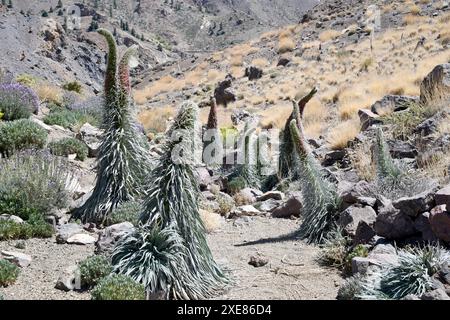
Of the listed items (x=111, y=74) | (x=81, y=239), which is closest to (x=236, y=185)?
(x=111, y=74)

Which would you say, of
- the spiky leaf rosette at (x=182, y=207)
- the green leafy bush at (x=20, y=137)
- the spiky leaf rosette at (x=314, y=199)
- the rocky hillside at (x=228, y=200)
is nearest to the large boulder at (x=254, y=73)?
the rocky hillside at (x=228, y=200)

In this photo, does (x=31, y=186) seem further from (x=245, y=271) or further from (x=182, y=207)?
(x=245, y=271)

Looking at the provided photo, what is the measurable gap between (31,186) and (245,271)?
3187 mm

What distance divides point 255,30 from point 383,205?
121235 mm

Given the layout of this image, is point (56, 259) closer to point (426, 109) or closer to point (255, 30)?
point (426, 109)

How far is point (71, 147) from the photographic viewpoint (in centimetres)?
1038

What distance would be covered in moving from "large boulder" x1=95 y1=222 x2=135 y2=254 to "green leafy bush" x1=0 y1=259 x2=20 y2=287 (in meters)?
0.97

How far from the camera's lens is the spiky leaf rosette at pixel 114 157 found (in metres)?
7.39

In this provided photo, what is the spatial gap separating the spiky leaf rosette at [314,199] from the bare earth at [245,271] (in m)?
0.29

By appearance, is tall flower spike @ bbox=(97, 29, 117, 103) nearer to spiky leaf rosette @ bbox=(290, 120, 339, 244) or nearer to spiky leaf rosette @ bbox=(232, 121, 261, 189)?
spiky leaf rosette @ bbox=(290, 120, 339, 244)

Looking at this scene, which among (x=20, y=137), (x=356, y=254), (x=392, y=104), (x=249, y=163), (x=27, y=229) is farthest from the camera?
(x=392, y=104)

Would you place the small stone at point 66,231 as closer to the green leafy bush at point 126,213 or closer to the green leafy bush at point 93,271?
the green leafy bush at point 126,213

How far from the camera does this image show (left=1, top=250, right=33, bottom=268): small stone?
18.2 feet
